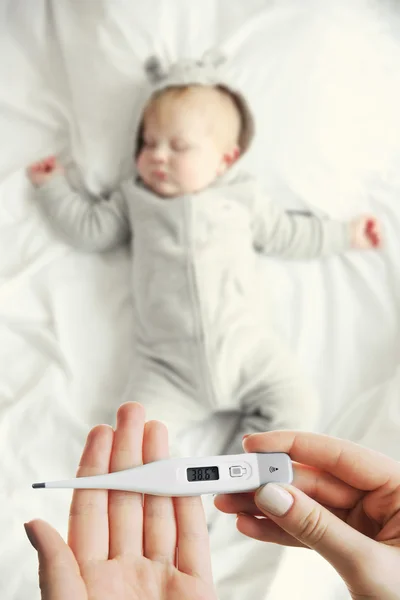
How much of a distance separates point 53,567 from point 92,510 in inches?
4.4

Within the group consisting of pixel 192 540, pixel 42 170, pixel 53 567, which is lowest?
pixel 192 540

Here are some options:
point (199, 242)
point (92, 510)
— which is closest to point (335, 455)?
point (92, 510)

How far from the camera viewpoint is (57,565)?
495mm

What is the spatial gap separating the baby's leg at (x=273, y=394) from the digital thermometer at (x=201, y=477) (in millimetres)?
342

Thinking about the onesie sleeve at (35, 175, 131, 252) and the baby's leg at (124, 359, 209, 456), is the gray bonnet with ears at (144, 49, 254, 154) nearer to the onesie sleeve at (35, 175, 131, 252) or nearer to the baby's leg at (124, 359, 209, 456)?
the onesie sleeve at (35, 175, 131, 252)

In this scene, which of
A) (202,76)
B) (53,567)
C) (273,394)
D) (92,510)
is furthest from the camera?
(202,76)

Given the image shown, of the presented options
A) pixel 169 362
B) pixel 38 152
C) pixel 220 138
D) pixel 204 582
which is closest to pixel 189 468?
pixel 204 582

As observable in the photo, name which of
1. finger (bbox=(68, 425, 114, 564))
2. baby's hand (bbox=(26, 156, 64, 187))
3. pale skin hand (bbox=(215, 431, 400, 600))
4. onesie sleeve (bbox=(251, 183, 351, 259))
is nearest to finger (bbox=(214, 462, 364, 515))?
pale skin hand (bbox=(215, 431, 400, 600))

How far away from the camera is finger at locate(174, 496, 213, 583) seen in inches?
23.9

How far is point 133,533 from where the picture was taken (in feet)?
2.01

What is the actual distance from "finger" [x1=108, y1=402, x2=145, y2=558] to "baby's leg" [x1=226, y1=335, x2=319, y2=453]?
1.18ft

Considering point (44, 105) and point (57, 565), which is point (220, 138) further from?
point (57, 565)

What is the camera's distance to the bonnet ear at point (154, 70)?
43.6 inches

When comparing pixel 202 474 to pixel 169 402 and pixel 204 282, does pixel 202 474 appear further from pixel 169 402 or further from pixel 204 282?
pixel 204 282
